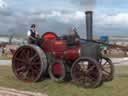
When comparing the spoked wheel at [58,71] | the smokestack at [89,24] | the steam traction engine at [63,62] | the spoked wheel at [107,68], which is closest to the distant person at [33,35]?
the steam traction engine at [63,62]

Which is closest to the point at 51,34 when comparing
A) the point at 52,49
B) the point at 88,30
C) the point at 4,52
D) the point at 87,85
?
the point at 52,49

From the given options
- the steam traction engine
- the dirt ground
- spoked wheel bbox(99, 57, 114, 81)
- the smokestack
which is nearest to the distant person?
the steam traction engine

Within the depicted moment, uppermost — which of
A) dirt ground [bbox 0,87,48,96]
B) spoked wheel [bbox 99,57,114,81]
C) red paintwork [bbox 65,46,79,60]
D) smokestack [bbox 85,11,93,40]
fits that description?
smokestack [bbox 85,11,93,40]

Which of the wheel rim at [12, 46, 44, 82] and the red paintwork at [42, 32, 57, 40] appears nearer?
the wheel rim at [12, 46, 44, 82]

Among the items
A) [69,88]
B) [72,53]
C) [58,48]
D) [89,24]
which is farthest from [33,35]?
[69,88]

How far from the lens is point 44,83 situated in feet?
39.4

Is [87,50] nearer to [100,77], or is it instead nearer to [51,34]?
[100,77]

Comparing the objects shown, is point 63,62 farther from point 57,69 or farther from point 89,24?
point 89,24

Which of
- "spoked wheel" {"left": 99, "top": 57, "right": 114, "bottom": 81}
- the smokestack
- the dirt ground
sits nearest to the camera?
the dirt ground

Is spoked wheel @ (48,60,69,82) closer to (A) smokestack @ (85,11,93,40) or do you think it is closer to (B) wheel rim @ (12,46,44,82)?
(B) wheel rim @ (12,46,44,82)

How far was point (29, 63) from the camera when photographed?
12.6 m

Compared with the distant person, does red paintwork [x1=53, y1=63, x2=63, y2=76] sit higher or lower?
lower

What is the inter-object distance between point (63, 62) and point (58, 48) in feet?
1.93

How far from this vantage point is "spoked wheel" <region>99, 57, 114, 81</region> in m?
12.3
